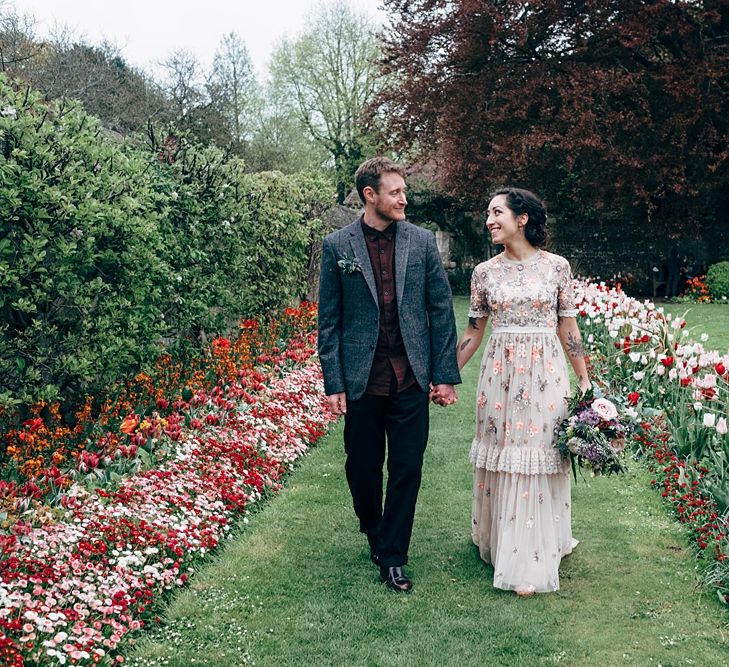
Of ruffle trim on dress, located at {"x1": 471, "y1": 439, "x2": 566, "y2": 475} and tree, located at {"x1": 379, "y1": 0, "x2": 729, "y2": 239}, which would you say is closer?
ruffle trim on dress, located at {"x1": 471, "y1": 439, "x2": 566, "y2": 475}

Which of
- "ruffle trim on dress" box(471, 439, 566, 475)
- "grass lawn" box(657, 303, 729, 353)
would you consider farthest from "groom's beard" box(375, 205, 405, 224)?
"grass lawn" box(657, 303, 729, 353)

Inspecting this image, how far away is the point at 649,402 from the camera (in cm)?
683

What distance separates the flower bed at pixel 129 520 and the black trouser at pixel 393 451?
1019mm

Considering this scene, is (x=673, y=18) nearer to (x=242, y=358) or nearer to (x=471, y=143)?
(x=471, y=143)

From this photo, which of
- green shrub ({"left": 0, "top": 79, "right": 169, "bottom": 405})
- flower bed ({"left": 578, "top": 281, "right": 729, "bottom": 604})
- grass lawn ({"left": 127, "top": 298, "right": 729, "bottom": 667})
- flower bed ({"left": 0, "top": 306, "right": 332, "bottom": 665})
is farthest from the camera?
green shrub ({"left": 0, "top": 79, "right": 169, "bottom": 405})

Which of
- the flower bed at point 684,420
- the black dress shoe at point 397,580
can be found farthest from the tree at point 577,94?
the black dress shoe at point 397,580

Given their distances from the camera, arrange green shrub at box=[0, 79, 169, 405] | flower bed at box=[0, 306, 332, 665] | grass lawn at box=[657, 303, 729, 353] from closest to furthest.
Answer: flower bed at box=[0, 306, 332, 665] < green shrub at box=[0, 79, 169, 405] < grass lawn at box=[657, 303, 729, 353]

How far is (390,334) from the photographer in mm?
4109

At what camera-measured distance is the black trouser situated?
4.13 meters

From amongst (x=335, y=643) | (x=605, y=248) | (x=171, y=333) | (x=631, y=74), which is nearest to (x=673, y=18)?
(x=631, y=74)

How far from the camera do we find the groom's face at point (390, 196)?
4.03 metres

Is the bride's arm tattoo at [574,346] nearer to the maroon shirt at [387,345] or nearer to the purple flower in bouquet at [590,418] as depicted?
the purple flower in bouquet at [590,418]

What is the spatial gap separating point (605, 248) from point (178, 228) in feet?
50.8

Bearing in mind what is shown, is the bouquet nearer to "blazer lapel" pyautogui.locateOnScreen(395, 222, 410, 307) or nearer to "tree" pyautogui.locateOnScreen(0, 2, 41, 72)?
"blazer lapel" pyautogui.locateOnScreen(395, 222, 410, 307)
